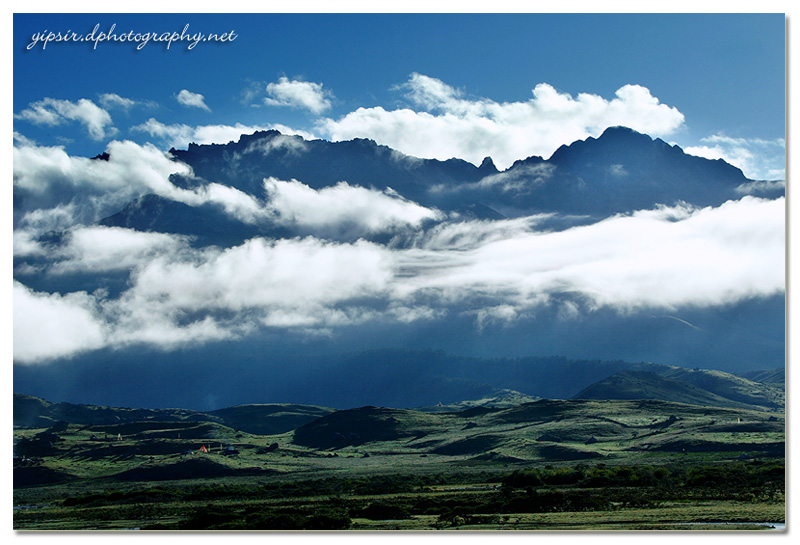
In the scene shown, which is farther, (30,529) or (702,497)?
(702,497)

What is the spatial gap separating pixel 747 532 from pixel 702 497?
960 inches

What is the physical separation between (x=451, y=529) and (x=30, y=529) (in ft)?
134

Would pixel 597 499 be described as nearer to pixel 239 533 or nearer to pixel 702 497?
pixel 702 497

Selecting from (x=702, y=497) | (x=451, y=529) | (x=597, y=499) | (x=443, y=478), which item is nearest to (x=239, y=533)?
(x=451, y=529)

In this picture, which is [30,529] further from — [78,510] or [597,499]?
[597,499]

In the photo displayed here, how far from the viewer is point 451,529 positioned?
6253cm

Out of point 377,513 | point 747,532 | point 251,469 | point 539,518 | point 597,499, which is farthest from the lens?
point 251,469

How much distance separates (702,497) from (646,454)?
333ft

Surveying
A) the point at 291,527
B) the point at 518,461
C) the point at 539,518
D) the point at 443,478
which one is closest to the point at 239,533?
the point at 291,527

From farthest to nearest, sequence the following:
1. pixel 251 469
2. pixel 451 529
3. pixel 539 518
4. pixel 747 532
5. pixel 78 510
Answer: pixel 251 469 → pixel 78 510 → pixel 539 518 → pixel 451 529 → pixel 747 532

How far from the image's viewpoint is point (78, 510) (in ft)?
304

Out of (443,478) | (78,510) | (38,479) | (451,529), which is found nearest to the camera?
(451,529)

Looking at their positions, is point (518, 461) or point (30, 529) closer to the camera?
point (30, 529)

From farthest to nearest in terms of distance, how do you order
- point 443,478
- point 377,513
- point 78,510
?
1. point 443,478
2. point 78,510
3. point 377,513
